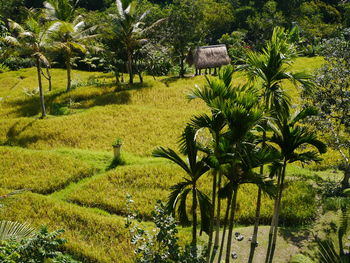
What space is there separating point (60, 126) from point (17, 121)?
2505 mm

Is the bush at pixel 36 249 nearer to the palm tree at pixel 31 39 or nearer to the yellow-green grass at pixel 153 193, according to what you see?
the yellow-green grass at pixel 153 193

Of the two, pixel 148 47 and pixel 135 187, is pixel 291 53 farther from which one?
pixel 148 47

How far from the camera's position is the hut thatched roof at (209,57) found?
27078mm

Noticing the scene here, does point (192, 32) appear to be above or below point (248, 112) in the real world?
above

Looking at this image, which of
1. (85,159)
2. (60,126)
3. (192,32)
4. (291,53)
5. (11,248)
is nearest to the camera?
(11,248)

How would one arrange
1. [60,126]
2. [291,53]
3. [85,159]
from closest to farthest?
[291,53]
[85,159]
[60,126]

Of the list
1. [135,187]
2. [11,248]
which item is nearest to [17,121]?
[135,187]

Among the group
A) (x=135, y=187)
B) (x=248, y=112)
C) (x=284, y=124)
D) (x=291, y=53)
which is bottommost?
(x=135, y=187)

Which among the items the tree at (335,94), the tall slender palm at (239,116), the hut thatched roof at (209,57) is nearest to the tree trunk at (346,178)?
the tree at (335,94)

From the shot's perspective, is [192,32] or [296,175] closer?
[296,175]

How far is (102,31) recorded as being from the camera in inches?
877

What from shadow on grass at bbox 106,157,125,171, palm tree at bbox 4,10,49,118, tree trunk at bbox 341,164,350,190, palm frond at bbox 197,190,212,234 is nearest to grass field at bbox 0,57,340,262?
shadow on grass at bbox 106,157,125,171

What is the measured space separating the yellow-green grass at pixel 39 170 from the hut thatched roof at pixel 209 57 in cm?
1610

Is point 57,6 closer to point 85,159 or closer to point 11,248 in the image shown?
point 85,159
